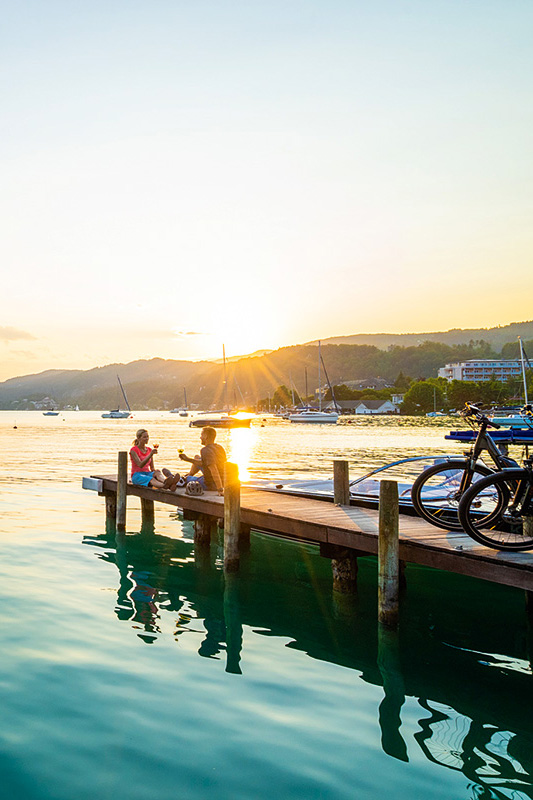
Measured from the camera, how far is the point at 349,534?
9539 mm

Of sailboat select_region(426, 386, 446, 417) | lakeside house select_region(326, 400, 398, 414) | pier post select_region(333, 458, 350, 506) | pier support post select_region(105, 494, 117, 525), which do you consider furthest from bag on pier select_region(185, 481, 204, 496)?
lakeside house select_region(326, 400, 398, 414)

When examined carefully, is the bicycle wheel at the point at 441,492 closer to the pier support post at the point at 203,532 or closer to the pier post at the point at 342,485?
the pier post at the point at 342,485

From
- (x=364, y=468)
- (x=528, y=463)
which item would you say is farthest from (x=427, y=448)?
(x=528, y=463)

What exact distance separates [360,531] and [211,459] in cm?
537

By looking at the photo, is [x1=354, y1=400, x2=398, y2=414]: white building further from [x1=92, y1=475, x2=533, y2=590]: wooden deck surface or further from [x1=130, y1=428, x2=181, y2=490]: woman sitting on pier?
[x1=92, y1=475, x2=533, y2=590]: wooden deck surface

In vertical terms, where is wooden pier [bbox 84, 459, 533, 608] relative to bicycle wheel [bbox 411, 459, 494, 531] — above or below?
below

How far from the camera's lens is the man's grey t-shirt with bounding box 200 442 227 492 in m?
14.0

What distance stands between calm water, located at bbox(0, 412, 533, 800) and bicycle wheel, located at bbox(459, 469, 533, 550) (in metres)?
1.62

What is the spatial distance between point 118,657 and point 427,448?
47558 millimetres

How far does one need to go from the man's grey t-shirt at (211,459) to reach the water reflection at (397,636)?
1718 mm

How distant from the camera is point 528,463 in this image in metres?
7.89

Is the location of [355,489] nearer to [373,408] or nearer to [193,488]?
[193,488]

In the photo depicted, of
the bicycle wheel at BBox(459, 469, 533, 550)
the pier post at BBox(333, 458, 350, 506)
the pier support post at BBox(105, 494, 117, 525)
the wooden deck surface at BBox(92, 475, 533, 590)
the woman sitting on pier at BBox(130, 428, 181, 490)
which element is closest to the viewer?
the wooden deck surface at BBox(92, 475, 533, 590)

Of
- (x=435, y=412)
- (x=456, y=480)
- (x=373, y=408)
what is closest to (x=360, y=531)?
(x=456, y=480)
